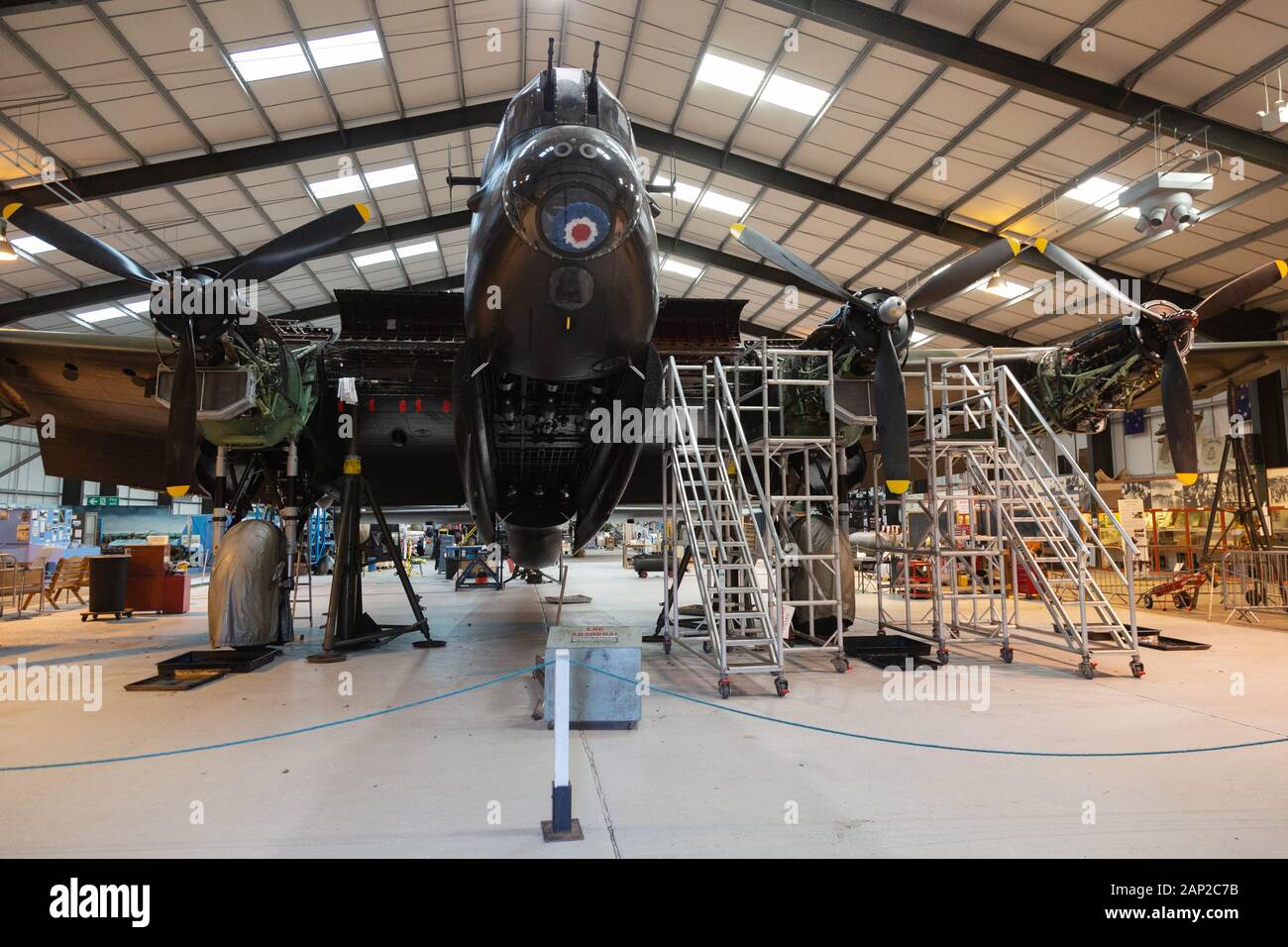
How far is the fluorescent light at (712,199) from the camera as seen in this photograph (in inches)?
939

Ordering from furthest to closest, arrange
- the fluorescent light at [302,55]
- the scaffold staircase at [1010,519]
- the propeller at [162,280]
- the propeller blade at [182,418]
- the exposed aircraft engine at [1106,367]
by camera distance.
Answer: the fluorescent light at [302,55]
the exposed aircraft engine at [1106,367]
the scaffold staircase at [1010,519]
the propeller blade at [182,418]
the propeller at [162,280]

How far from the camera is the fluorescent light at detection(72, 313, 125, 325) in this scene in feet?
82.9

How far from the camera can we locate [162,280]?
24.6 feet

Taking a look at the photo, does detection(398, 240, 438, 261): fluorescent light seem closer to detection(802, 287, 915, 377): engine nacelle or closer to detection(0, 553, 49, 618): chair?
detection(0, 553, 49, 618): chair

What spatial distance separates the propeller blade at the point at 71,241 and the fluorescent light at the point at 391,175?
15800 mm

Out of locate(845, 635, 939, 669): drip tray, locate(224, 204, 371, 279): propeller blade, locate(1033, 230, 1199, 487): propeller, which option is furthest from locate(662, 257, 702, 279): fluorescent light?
locate(224, 204, 371, 279): propeller blade

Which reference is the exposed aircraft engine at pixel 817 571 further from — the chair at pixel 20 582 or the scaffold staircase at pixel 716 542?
the chair at pixel 20 582

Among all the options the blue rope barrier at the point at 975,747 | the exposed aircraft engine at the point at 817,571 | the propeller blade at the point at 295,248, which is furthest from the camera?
the exposed aircraft engine at the point at 817,571

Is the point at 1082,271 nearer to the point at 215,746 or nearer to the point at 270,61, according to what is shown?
the point at 215,746

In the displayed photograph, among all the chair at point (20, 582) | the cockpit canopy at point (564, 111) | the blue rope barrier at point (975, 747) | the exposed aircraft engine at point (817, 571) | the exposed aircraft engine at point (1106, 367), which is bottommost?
the blue rope barrier at point (975, 747)

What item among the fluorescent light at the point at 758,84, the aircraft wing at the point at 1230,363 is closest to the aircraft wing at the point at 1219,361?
the aircraft wing at the point at 1230,363

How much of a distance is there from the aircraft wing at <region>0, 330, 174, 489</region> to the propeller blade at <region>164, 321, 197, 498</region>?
3.68 ft
